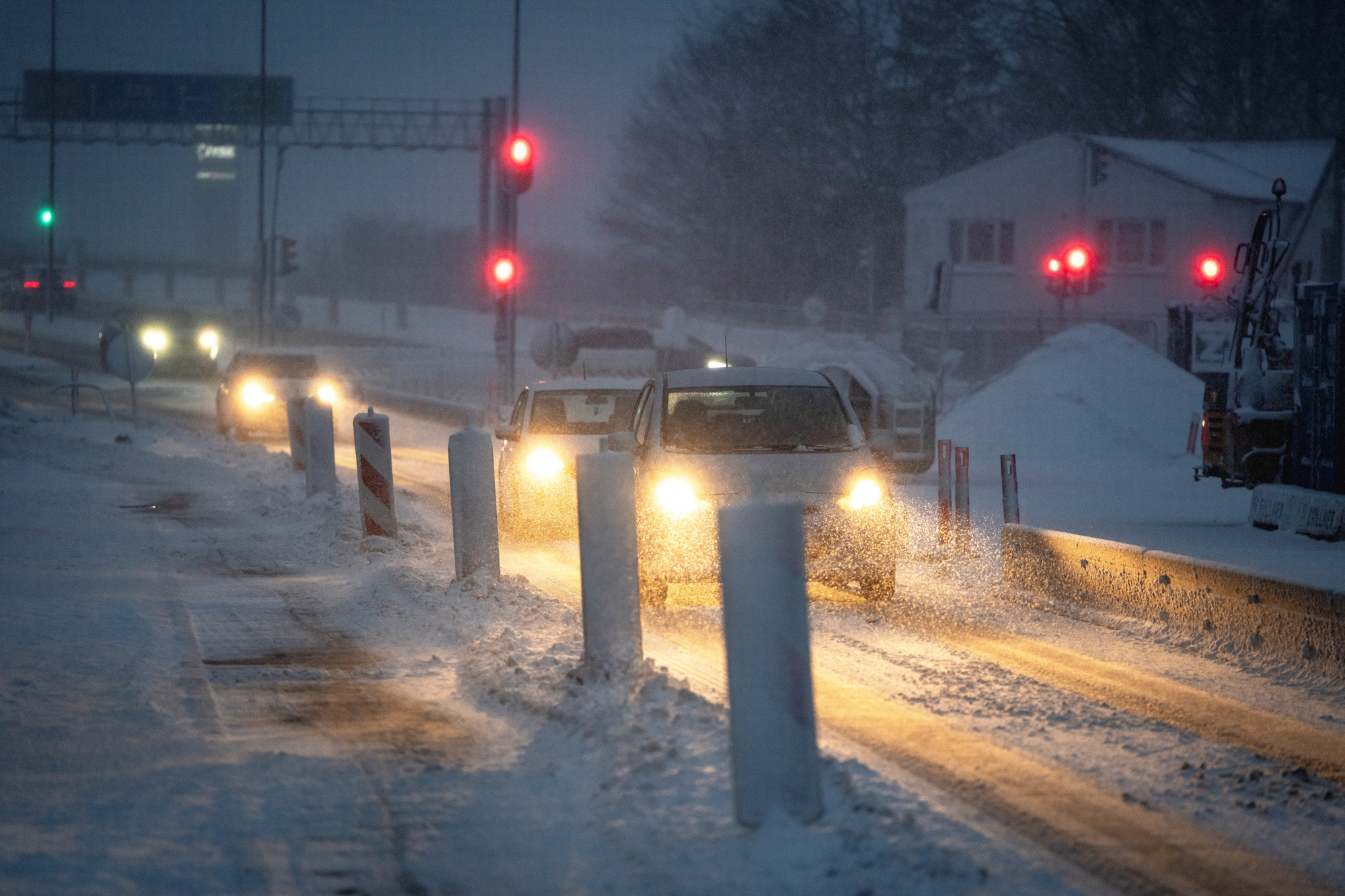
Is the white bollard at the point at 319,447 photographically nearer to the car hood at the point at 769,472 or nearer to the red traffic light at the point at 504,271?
the car hood at the point at 769,472

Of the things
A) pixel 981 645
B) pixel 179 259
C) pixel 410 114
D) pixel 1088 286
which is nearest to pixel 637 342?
pixel 1088 286

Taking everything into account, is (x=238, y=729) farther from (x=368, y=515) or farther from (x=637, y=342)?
(x=637, y=342)

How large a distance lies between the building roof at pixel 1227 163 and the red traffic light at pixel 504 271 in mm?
22574

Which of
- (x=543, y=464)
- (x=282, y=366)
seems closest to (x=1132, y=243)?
(x=282, y=366)

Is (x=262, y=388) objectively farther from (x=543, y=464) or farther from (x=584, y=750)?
(x=584, y=750)

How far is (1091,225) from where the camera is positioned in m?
46.2

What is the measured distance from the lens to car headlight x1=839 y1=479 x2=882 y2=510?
9.97 metres

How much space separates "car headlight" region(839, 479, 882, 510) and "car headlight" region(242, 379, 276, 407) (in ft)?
61.3

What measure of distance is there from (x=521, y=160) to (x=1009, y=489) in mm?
15252

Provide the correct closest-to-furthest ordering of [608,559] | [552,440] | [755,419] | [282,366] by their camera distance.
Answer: [608,559], [755,419], [552,440], [282,366]

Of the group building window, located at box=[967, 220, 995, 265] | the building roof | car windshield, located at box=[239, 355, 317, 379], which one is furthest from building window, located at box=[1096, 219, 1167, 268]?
car windshield, located at box=[239, 355, 317, 379]

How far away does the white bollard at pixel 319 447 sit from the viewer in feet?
48.8

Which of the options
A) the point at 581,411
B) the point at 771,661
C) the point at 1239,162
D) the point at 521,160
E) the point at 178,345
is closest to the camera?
the point at 771,661

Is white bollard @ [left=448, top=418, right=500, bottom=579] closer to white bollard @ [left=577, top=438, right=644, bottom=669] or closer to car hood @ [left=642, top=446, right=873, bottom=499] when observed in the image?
car hood @ [left=642, top=446, right=873, bottom=499]
